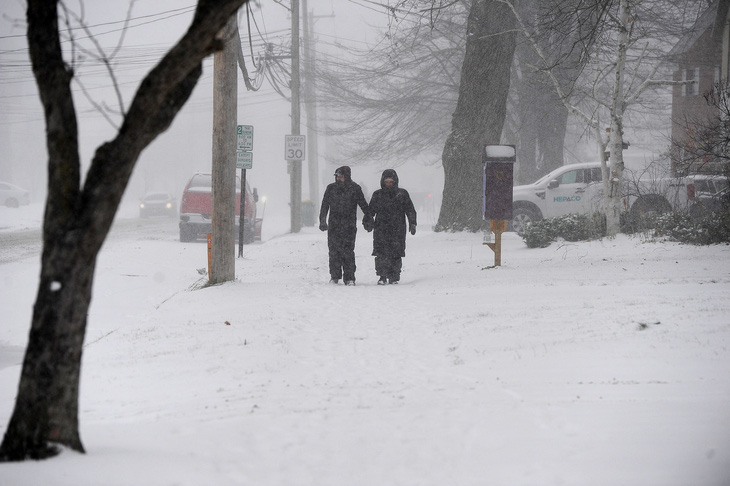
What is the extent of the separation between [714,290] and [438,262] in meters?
5.70

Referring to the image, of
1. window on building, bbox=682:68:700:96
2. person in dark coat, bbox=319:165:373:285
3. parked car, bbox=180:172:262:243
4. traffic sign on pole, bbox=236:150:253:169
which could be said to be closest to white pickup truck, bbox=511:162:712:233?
traffic sign on pole, bbox=236:150:253:169

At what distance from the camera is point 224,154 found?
1039 centimetres

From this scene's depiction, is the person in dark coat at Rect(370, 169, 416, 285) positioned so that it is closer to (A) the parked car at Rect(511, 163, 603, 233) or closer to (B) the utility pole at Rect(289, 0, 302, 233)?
(A) the parked car at Rect(511, 163, 603, 233)

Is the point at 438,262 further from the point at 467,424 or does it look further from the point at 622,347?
the point at 467,424

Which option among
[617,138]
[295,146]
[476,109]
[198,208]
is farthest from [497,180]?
[198,208]

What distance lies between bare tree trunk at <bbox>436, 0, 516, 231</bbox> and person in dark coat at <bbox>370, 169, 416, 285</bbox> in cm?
580

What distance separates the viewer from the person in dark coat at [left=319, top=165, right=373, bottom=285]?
10734mm

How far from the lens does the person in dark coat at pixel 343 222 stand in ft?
35.2

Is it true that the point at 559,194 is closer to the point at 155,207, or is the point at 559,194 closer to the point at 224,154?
the point at 224,154

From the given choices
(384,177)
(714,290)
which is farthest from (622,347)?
(384,177)

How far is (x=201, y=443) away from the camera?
3891mm

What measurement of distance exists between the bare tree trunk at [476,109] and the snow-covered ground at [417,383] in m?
5.79

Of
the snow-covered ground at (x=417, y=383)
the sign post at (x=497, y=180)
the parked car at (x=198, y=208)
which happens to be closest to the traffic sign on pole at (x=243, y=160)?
the snow-covered ground at (x=417, y=383)

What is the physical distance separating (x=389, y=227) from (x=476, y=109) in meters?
6.69
